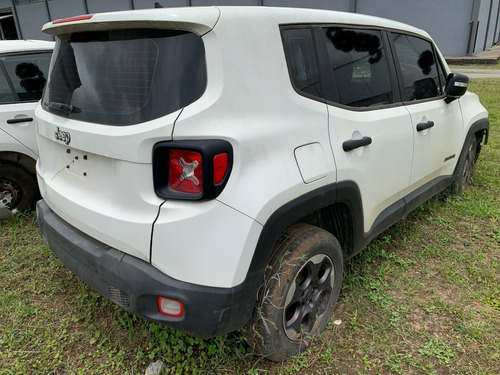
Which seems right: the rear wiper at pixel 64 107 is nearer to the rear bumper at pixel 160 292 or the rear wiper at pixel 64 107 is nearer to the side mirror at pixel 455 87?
the rear bumper at pixel 160 292

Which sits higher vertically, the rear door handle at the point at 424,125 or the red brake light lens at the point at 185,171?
the red brake light lens at the point at 185,171

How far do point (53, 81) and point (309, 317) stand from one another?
203cm

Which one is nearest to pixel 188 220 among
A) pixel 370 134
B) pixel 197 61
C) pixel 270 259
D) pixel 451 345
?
pixel 270 259

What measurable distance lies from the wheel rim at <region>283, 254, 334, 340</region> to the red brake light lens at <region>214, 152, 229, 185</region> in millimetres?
732

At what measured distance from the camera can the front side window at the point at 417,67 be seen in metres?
2.93

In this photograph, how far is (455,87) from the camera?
3.21 m

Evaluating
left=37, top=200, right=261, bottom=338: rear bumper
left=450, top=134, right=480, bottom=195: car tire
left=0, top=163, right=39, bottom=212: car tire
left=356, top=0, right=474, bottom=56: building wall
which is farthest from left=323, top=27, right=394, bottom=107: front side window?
left=356, top=0, right=474, bottom=56: building wall

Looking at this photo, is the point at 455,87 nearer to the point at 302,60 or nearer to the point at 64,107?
the point at 302,60

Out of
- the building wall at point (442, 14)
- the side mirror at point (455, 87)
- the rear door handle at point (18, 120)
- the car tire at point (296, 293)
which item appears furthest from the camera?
the building wall at point (442, 14)

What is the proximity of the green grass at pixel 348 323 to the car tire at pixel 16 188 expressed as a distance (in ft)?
1.52

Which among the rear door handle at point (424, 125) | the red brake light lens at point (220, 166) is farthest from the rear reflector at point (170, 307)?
the rear door handle at point (424, 125)

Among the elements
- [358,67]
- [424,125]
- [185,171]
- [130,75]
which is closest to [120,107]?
[130,75]

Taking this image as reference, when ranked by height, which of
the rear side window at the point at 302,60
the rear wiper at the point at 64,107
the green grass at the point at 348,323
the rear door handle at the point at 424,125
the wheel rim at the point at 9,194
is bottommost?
the green grass at the point at 348,323

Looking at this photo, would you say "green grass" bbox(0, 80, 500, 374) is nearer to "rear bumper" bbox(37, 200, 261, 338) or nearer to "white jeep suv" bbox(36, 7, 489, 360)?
"white jeep suv" bbox(36, 7, 489, 360)
